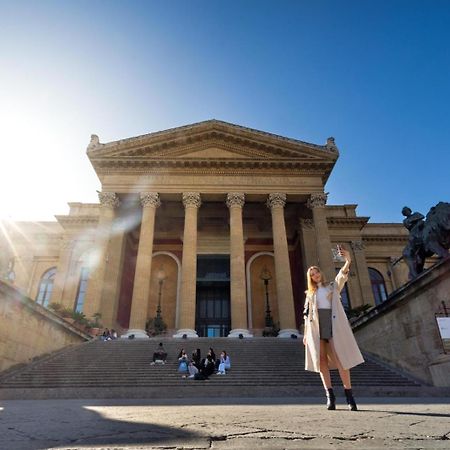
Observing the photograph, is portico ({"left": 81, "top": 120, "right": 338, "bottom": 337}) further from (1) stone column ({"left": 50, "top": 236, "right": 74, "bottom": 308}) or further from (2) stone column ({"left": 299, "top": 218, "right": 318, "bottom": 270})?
(1) stone column ({"left": 50, "top": 236, "right": 74, "bottom": 308})

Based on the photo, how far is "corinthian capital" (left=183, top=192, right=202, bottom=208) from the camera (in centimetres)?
2347

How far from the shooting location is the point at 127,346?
54.4 ft

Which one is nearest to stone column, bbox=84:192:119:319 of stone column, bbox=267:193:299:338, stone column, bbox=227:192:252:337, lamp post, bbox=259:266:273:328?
stone column, bbox=227:192:252:337

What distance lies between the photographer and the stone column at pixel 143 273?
66.7 ft

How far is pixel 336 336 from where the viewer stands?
4.50 m

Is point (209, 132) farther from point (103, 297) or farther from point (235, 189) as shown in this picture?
point (103, 297)

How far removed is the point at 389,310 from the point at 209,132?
54.7ft

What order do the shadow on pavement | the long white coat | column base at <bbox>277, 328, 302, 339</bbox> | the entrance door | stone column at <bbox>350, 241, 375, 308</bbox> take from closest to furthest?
the shadow on pavement, the long white coat, column base at <bbox>277, 328, 302, 339</bbox>, the entrance door, stone column at <bbox>350, 241, 375, 308</bbox>

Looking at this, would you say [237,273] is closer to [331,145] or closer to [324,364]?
[331,145]

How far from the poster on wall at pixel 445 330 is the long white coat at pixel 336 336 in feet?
21.4

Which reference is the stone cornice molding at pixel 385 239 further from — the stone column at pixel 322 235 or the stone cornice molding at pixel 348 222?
the stone column at pixel 322 235

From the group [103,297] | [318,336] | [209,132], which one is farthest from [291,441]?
[209,132]

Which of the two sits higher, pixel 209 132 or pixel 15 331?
pixel 209 132

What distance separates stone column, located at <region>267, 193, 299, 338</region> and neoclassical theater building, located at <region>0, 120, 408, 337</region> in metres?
0.08
